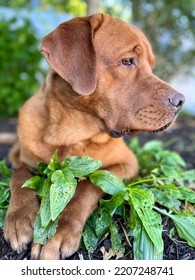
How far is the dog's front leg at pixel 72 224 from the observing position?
2475 mm

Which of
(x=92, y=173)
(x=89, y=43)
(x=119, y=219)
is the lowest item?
(x=119, y=219)

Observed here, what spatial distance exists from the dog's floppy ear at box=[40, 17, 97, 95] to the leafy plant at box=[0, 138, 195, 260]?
0.55 m

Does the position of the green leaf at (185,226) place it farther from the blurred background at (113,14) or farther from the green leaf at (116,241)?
the blurred background at (113,14)

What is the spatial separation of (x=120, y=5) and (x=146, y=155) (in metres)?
5.47

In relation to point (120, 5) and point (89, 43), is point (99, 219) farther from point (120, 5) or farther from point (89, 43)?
point (120, 5)

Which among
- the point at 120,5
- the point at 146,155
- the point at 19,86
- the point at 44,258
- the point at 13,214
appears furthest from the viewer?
the point at 120,5

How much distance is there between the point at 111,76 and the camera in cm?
309

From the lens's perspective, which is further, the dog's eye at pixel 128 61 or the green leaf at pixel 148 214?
the dog's eye at pixel 128 61

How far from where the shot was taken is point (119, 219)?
297 centimetres

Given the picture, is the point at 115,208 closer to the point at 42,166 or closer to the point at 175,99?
the point at 42,166

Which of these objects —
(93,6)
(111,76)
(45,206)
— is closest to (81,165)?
(45,206)

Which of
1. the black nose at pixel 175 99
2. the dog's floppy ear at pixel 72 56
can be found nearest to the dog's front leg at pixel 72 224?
the dog's floppy ear at pixel 72 56

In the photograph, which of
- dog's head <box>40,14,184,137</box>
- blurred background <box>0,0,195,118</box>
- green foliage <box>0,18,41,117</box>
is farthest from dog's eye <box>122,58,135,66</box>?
green foliage <box>0,18,41,117</box>

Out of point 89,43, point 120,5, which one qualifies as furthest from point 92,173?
point 120,5
